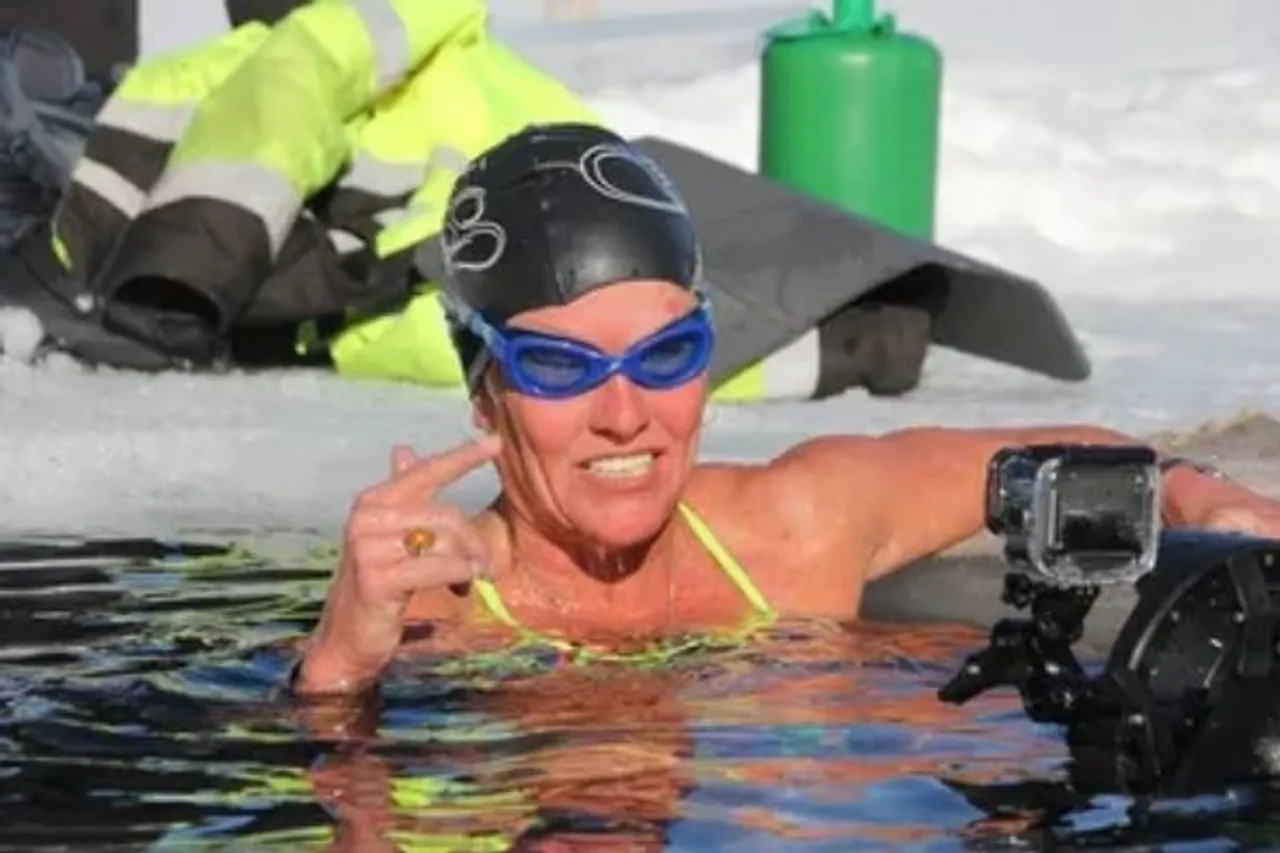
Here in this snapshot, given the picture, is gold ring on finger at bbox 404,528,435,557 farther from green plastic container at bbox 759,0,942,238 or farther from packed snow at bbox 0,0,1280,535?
green plastic container at bbox 759,0,942,238

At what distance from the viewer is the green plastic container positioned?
7359mm

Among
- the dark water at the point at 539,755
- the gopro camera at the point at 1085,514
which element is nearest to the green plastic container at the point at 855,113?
the dark water at the point at 539,755

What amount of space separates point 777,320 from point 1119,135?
360 cm

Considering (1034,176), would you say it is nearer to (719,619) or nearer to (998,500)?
(719,619)

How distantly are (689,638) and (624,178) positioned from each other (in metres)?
0.60

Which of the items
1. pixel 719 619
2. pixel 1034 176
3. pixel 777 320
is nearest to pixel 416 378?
A: pixel 777 320

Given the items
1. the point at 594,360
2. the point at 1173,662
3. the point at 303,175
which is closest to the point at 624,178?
the point at 594,360

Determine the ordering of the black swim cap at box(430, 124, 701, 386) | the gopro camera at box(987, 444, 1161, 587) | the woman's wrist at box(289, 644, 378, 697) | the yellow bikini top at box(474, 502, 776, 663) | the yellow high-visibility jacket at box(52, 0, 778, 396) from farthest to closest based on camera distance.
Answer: the yellow high-visibility jacket at box(52, 0, 778, 396)
the yellow bikini top at box(474, 502, 776, 663)
the black swim cap at box(430, 124, 701, 386)
the woman's wrist at box(289, 644, 378, 697)
the gopro camera at box(987, 444, 1161, 587)

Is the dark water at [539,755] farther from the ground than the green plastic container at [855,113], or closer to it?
closer to it

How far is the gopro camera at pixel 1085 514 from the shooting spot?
273cm

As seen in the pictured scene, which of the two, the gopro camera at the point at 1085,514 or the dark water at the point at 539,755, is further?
the dark water at the point at 539,755

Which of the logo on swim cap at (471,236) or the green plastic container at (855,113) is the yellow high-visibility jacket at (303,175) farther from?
the logo on swim cap at (471,236)

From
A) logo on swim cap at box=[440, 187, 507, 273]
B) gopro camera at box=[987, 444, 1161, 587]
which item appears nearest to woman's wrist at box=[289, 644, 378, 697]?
logo on swim cap at box=[440, 187, 507, 273]

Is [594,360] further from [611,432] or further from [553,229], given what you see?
[553,229]
